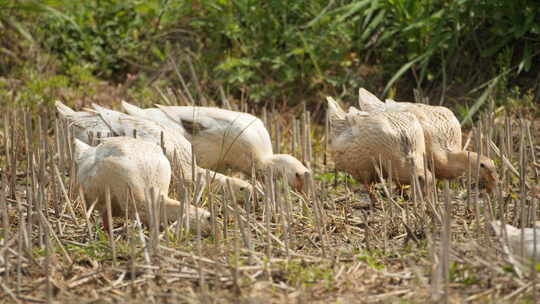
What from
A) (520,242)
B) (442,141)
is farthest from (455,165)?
(520,242)

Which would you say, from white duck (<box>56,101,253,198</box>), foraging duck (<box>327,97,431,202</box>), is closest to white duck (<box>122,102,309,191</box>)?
white duck (<box>56,101,253,198</box>)

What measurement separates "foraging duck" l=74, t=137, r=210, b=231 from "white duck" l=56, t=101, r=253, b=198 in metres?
0.52

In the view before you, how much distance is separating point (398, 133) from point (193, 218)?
1744 millimetres

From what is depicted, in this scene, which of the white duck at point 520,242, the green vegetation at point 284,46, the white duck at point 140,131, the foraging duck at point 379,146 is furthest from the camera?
the green vegetation at point 284,46

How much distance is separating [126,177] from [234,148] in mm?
1718

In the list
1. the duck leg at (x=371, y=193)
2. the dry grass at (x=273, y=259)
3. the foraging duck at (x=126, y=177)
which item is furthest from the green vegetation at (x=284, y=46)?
the dry grass at (x=273, y=259)

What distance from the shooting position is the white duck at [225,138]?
603cm

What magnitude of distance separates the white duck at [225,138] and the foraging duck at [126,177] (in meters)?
1.33

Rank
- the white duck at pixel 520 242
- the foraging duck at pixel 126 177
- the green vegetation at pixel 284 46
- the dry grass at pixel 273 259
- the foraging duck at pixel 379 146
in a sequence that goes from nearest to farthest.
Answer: the dry grass at pixel 273 259
the white duck at pixel 520 242
the foraging duck at pixel 126 177
the foraging duck at pixel 379 146
the green vegetation at pixel 284 46

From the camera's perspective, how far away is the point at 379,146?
5469mm

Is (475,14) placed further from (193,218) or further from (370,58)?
(193,218)

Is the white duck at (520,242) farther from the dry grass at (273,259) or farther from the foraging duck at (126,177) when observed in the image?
the foraging duck at (126,177)

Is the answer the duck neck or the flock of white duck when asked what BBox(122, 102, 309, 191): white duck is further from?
the duck neck

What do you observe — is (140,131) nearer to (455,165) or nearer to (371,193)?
(371,193)
